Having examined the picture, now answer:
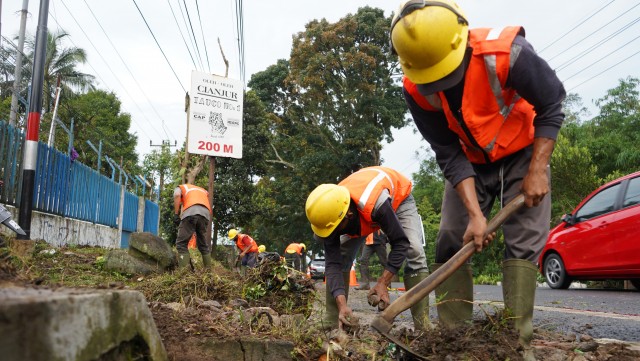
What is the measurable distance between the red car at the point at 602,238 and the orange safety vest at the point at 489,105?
4.78 m

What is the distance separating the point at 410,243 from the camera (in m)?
4.06

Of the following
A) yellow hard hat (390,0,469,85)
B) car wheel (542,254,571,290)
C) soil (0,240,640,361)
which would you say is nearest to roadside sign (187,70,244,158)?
car wheel (542,254,571,290)

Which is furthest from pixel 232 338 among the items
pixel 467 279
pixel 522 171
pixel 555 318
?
pixel 555 318

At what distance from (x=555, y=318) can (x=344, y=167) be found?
2059 cm

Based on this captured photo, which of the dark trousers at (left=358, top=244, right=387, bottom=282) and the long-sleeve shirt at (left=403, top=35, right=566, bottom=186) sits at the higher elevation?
the long-sleeve shirt at (left=403, top=35, right=566, bottom=186)

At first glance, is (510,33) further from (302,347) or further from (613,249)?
(613,249)

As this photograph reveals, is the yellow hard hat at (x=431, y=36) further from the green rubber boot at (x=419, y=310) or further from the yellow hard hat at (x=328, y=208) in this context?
the green rubber boot at (x=419, y=310)

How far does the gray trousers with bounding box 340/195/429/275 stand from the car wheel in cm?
513

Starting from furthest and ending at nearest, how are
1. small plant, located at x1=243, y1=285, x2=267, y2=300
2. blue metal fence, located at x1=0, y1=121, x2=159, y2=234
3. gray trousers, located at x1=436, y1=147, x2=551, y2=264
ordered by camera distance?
blue metal fence, located at x1=0, y1=121, x2=159, y2=234 → small plant, located at x1=243, y1=285, x2=267, y2=300 → gray trousers, located at x1=436, y1=147, x2=551, y2=264

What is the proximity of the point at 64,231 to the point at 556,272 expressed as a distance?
870cm

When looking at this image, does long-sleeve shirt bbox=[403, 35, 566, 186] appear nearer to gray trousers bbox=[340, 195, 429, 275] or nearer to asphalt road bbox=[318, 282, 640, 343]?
asphalt road bbox=[318, 282, 640, 343]

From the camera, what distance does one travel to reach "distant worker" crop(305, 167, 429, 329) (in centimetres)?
363

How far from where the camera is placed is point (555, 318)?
476 centimetres

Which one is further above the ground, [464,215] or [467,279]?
[464,215]
